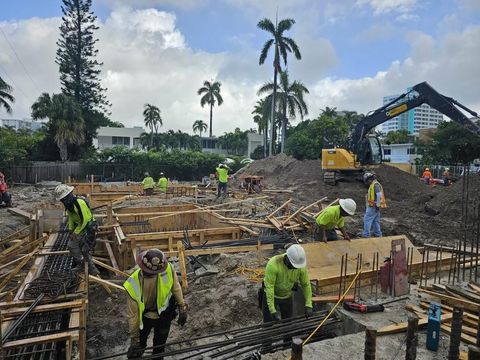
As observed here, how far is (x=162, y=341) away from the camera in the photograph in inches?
167

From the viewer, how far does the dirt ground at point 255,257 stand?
5.65 meters

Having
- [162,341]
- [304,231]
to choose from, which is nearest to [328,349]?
[162,341]

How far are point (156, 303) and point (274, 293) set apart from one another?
59.2 inches

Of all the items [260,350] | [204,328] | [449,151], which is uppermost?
[449,151]

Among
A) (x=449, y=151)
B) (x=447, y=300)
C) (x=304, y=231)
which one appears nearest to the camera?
(x=447, y=300)

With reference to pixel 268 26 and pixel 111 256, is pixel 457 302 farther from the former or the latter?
pixel 268 26

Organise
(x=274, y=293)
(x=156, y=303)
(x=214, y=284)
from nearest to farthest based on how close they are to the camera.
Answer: (x=156, y=303), (x=274, y=293), (x=214, y=284)

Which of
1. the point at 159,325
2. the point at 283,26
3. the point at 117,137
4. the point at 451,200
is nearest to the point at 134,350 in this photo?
the point at 159,325

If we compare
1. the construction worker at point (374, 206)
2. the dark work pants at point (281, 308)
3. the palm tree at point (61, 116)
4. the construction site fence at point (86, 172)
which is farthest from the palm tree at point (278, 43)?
the dark work pants at point (281, 308)

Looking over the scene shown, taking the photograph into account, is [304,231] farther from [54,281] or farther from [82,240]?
[54,281]

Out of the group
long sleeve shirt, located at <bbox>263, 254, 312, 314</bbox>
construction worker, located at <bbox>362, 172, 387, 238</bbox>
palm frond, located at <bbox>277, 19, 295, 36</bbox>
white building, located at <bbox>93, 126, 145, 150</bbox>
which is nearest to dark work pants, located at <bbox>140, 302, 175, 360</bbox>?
long sleeve shirt, located at <bbox>263, 254, 312, 314</bbox>

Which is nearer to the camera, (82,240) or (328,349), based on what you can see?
(328,349)

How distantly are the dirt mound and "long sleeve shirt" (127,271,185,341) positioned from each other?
39.3ft

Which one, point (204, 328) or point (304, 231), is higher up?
point (304, 231)
